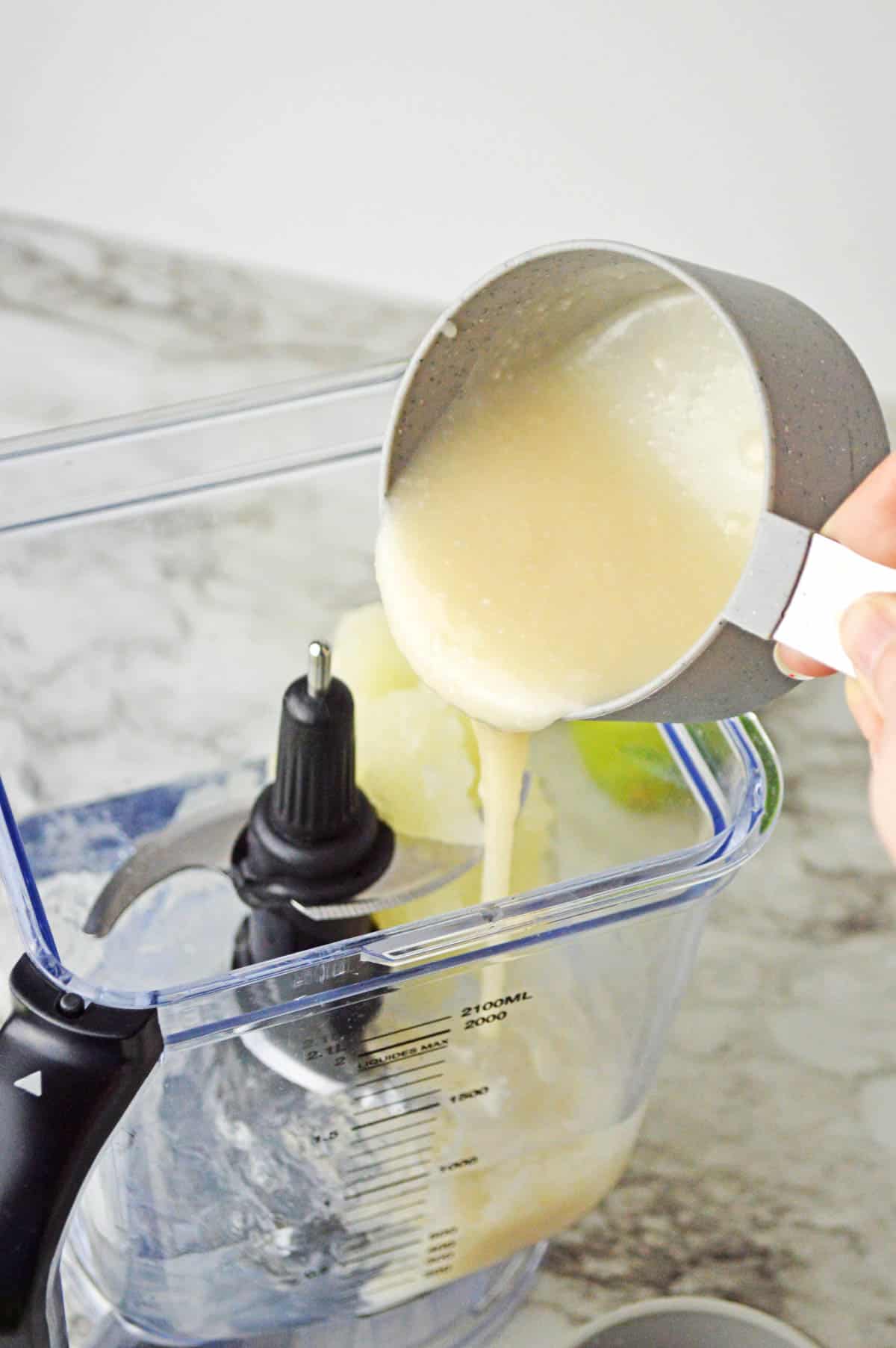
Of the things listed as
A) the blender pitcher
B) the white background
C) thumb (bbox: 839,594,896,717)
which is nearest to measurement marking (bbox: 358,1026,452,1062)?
the blender pitcher

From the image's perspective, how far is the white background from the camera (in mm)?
985

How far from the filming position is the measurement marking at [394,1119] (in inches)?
23.1

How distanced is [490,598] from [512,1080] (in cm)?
19

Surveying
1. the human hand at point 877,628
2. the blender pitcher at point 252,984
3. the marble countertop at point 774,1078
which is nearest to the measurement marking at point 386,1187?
the blender pitcher at point 252,984

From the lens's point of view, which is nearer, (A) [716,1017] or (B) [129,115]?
(A) [716,1017]

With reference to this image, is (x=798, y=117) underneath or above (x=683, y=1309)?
above

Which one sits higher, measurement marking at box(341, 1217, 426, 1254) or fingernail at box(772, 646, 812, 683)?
fingernail at box(772, 646, 812, 683)

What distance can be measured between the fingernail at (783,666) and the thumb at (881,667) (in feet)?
0.12

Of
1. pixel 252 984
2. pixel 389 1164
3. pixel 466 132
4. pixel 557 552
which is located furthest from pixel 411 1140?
pixel 466 132

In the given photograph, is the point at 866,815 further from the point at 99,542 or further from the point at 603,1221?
the point at 99,542

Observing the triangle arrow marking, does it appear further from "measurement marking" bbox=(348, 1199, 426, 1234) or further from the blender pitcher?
→ "measurement marking" bbox=(348, 1199, 426, 1234)

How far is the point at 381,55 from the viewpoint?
1.04 meters

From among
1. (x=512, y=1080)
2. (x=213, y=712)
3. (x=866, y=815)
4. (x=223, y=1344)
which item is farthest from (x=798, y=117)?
(x=223, y=1344)

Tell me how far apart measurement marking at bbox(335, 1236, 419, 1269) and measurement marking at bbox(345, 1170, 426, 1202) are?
0.04 metres
